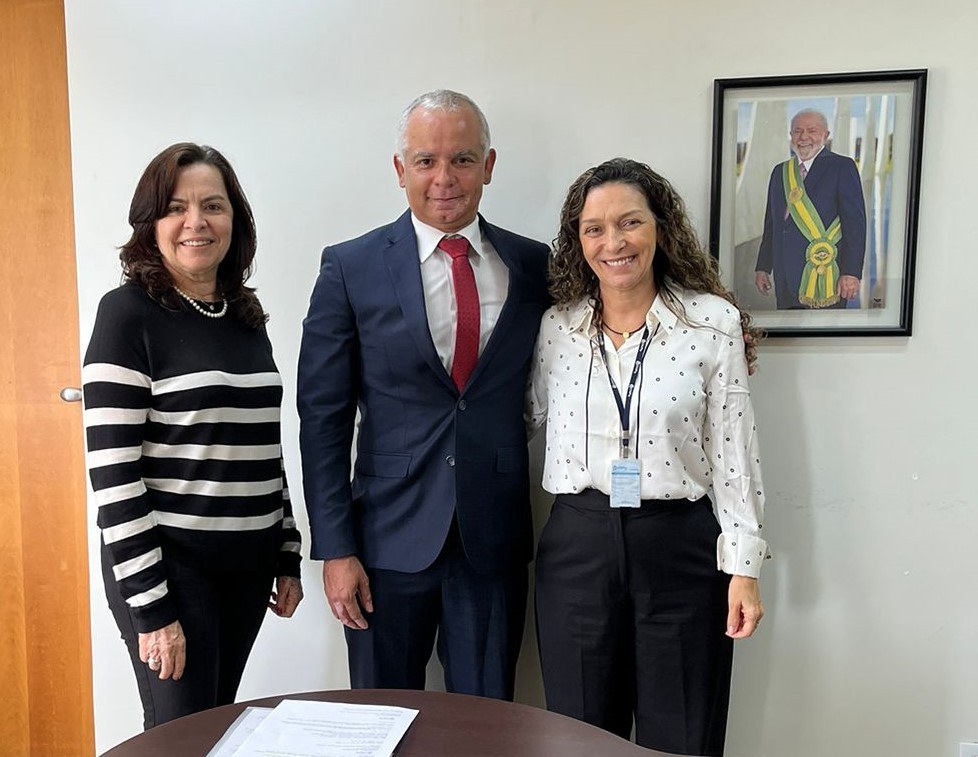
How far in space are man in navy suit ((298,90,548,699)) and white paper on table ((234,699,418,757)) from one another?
0.50 meters

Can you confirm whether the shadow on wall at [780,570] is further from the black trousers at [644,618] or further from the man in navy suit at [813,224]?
the black trousers at [644,618]

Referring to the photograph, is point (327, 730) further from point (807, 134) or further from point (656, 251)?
point (807, 134)

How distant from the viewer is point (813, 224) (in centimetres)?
181

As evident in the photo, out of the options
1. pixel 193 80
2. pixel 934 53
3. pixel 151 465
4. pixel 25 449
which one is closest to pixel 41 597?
pixel 25 449

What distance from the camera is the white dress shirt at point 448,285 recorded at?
5.30 ft

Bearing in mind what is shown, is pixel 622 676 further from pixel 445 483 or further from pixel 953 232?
pixel 953 232

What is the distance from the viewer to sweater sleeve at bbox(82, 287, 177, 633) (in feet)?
4.31

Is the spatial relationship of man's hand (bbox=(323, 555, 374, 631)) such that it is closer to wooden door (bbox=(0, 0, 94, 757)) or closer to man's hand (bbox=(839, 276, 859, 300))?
wooden door (bbox=(0, 0, 94, 757))

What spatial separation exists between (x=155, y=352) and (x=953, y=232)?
1.78m

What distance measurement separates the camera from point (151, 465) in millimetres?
1387

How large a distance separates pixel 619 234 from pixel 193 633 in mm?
1126

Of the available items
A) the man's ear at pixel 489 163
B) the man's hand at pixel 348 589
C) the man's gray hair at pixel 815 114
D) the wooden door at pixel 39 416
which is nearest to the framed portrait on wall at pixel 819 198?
the man's gray hair at pixel 815 114

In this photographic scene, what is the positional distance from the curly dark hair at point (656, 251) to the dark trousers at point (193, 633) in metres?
0.92

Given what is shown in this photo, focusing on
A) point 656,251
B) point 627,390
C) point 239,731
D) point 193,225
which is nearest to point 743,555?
point 627,390
